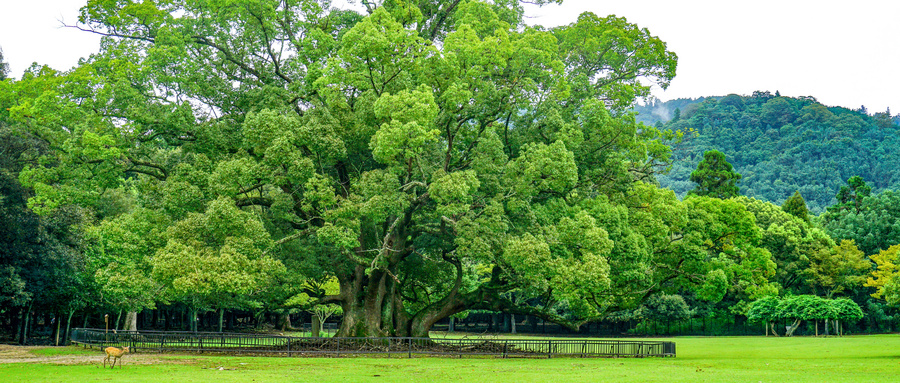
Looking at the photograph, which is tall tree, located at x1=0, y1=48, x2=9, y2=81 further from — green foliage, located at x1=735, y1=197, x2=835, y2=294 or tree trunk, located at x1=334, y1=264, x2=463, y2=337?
green foliage, located at x1=735, y1=197, x2=835, y2=294

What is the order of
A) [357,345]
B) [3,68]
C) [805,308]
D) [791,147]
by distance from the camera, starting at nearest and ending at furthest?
1. [357,345]
2. [3,68]
3. [805,308]
4. [791,147]

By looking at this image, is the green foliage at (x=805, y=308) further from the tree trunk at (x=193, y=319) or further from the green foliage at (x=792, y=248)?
the tree trunk at (x=193, y=319)

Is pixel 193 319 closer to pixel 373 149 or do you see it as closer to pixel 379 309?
pixel 379 309

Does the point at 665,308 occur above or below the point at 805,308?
below

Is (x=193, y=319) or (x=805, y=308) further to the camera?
(x=805, y=308)

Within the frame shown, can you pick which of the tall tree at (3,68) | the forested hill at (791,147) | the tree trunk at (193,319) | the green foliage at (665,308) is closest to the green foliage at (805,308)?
the green foliage at (665,308)

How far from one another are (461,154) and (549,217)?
4581mm

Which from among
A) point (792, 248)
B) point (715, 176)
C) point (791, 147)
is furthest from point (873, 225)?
point (791, 147)

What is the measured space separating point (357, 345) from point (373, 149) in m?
7.70

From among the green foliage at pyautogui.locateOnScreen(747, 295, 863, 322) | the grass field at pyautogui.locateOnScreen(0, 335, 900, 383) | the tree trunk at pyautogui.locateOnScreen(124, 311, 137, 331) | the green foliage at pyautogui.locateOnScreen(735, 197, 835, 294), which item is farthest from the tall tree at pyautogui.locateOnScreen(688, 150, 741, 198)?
the tree trunk at pyautogui.locateOnScreen(124, 311, 137, 331)

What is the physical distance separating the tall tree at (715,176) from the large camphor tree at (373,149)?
39403 mm

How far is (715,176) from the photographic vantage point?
6712 centimetres

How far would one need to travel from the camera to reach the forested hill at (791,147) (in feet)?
377

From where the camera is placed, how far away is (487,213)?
23.9 meters
